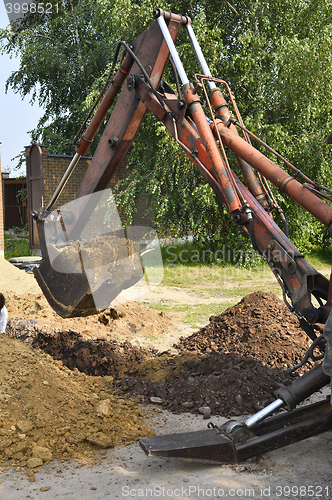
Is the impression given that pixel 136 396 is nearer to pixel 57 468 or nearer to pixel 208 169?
pixel 57 468

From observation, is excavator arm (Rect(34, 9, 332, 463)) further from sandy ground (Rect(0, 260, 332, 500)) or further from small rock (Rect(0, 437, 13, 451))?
small rock (Rect(0, 437, 13, 451))

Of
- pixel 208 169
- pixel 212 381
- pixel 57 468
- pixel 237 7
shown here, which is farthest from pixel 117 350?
pixel 237 7

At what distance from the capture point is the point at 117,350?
5.49m

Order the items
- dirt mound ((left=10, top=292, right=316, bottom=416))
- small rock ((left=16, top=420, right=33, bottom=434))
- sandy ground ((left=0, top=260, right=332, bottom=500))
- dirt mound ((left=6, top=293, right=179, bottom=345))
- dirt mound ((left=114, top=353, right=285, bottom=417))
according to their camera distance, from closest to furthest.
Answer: sandy ground ((left=0, top=260, right=332, bottom=500)) → small rock ((left=16, top=420, right=33, bottom=434)) → dirt mound ((left=114, top=353, right=285, bottom=417)) → dirt mound ((left=10, top=292, right=316, bottom=416)) → dirt mound ((left=6, top=293, right=179, bottom=345))

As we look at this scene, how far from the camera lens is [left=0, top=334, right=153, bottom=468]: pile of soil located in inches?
129

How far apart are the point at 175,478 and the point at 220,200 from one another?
209 cm

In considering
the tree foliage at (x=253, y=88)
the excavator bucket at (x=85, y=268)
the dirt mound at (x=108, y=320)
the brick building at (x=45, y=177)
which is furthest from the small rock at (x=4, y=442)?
the brick building at (x=45, y=177)

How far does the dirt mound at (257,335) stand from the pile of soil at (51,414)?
1793mm

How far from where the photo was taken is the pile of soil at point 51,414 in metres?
3.29

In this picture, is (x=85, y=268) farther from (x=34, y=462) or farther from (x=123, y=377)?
(x=34, y=462)

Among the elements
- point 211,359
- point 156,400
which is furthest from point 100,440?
point 211,359

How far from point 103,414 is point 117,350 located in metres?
1.75

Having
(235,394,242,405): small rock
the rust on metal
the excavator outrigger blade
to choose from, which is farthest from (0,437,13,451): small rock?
the rust on metal

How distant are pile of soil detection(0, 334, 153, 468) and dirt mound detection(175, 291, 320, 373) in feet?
5.88
